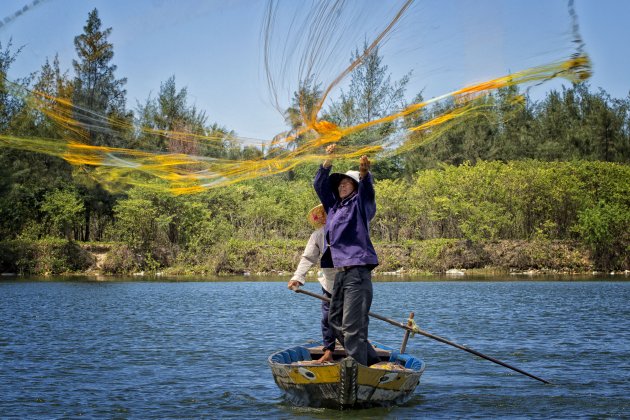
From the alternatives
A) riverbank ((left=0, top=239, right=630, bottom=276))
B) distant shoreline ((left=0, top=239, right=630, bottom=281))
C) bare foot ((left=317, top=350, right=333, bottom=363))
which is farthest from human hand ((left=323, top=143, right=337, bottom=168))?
riverbank ((left=0, top=239, right=630, bottom=276))

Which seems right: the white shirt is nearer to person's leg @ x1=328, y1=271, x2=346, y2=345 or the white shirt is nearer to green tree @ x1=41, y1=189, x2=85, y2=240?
person's leg @ x1=328, y1=271, x2=346, y2=345

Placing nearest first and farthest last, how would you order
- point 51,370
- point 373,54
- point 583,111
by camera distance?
point 373,54
point 51,370
point 583,111

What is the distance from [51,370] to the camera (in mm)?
12570

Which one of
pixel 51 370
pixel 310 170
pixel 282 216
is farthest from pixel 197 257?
pixel 51 370

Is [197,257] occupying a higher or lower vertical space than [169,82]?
lower

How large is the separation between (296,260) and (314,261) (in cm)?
3114

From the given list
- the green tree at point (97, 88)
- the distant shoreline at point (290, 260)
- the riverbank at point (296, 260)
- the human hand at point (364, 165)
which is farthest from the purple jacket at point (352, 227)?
the riverbank at point (296, 260)

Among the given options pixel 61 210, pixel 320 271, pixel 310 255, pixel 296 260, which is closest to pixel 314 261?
pixel 310 255

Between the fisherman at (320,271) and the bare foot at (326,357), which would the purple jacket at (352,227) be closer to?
the fisherman at (320,271)

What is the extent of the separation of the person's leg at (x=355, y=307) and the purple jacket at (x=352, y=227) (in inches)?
6.1

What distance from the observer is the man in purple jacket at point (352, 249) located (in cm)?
857

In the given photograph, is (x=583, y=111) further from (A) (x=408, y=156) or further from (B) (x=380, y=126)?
(B) (x=380, y=126)

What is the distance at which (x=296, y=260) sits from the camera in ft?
133

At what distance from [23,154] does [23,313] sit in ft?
76.7
